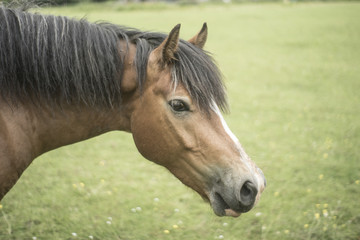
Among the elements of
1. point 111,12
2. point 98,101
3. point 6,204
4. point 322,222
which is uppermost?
point 98,101

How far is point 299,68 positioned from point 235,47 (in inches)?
155

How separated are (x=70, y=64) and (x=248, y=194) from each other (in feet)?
4.75

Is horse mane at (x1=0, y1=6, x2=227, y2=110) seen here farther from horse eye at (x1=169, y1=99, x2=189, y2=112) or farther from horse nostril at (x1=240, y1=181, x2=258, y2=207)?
horse nostril at (x1=240, y1=181, x2=258, y2=207)

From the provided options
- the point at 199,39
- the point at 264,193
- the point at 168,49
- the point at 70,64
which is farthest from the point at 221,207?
the point at 264,193

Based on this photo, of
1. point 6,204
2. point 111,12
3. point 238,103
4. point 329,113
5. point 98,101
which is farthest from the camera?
point 111,12

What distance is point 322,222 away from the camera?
11.9 feet

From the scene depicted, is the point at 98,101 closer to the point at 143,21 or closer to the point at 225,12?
the point at 143,21

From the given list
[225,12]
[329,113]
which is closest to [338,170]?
[329,113]

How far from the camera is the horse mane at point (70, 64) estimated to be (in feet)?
6.70

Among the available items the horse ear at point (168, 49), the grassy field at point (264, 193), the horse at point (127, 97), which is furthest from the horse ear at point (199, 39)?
the grassy field at point (264, 193)

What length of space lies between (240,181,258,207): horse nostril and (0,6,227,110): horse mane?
565 millimetres

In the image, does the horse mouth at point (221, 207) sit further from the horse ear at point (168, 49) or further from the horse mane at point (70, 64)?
the horse ear at point (168, 49)

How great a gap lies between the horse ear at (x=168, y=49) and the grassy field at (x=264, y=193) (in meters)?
1.12

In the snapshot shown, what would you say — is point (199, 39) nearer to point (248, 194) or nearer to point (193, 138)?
point (193, 138)
